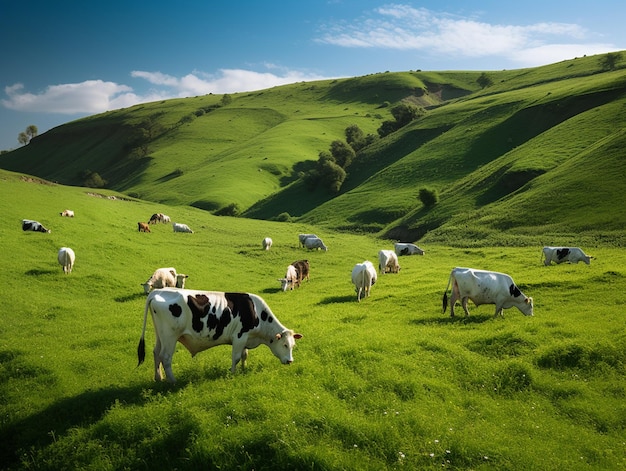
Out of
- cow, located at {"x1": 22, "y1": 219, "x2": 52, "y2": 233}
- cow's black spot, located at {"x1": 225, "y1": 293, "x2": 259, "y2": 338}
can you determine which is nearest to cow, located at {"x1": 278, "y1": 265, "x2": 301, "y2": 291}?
cow's black spot, located at {"x1": 225, "y1": 293, "x2": 259, "y2": 338}

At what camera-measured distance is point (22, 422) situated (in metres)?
10.2

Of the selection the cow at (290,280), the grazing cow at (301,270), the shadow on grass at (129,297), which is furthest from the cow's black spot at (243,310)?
the grazing cow at (301,270)

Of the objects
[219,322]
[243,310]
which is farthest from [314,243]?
[219,322]

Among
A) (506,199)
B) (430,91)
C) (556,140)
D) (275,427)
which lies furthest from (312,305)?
(430,91)

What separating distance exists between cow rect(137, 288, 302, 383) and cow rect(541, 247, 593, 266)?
24.0 m

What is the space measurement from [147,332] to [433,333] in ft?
35.0

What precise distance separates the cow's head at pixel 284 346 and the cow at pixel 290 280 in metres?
14.0

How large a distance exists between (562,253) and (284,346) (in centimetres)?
2514

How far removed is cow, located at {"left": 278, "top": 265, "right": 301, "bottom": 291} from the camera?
2688 cm

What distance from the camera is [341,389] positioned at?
1080cm

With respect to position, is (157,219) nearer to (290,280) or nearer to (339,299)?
(290,280)

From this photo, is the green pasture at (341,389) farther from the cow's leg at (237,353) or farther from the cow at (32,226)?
the cow at (32,226)

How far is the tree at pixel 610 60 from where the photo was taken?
372ft

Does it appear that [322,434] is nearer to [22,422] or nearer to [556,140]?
[22,422]
